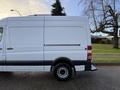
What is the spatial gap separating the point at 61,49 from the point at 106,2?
3616 cm

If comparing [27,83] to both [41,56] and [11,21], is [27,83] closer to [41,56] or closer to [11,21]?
[41,56]

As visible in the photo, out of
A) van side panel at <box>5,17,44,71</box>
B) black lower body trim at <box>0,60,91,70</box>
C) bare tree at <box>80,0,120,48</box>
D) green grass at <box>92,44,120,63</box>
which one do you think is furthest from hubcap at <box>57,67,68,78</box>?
bare tree at <box>80,0,120,48</box>

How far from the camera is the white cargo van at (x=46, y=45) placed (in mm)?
12469

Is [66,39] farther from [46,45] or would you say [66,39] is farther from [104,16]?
[104,16]

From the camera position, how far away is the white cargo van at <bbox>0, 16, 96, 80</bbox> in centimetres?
1247

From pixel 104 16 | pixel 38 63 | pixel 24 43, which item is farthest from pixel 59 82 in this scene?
pixel 104 16

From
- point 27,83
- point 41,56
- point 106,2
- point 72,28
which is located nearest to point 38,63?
point 41,56

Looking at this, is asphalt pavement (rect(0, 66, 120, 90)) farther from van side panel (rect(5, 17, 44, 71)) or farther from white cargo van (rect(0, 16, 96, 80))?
van side panel (rect(5, 17, 44, 71))

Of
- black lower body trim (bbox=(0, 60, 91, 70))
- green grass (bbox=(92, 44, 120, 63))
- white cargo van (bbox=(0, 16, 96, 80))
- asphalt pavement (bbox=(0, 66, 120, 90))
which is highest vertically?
white cargo van (bbox=(0, 16, 96, 80))

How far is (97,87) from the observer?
36.2 feet

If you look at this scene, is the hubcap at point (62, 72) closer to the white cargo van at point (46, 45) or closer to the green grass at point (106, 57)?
the white cargo van at point (46, 45)

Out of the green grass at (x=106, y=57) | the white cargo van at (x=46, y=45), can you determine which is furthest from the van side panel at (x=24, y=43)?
the green grass at (x=106, y=57)

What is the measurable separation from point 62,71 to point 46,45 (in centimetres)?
115

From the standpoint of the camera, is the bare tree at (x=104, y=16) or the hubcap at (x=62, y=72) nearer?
the hubcap at (x=62, y=72)
